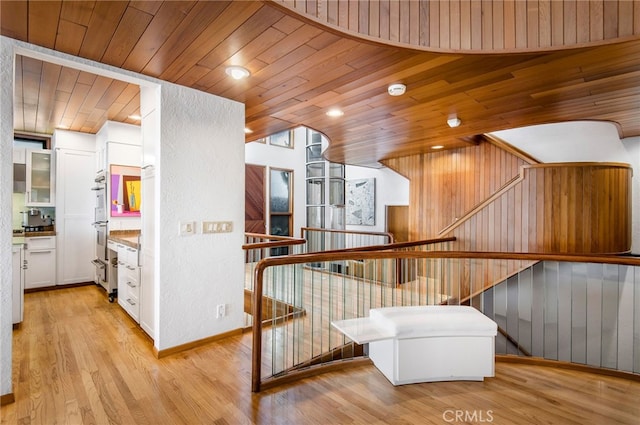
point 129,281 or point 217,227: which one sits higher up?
point 217,227

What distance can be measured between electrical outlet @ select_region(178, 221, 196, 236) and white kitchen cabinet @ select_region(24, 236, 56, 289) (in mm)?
3411

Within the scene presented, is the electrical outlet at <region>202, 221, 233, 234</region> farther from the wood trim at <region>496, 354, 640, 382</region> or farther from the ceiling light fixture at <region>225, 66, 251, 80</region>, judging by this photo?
the wood trim at <region>496, 354, 640, 382</region>

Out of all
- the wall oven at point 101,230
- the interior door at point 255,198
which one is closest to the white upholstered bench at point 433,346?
the wall oven at point 101,230

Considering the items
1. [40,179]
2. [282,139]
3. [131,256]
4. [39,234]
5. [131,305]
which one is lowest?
[131,305]

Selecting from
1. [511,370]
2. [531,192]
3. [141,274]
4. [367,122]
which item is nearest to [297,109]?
[367,122]

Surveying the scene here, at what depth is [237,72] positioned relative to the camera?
2539 mm

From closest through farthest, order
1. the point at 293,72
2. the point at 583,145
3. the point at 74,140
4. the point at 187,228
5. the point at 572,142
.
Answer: the point at 293,72 < the point at 187,228 < the point at 74,140 < the point at 583,145 < the point at 572,142

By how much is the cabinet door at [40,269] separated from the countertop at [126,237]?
4.22 feet

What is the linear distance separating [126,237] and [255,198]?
377cm

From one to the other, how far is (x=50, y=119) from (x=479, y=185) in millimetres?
6783

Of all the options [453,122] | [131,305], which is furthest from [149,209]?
[453,122]

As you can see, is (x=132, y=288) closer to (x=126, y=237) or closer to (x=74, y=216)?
(x=126, y=237)

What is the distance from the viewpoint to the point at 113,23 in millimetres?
1956

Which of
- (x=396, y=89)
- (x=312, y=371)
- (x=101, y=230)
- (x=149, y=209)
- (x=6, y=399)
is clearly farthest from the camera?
(x=101, y=230)
